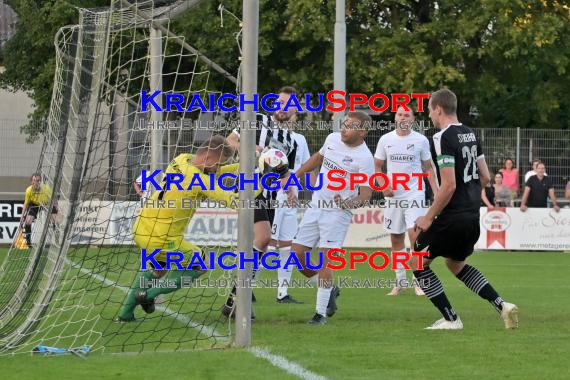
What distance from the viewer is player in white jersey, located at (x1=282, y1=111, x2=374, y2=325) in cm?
1014

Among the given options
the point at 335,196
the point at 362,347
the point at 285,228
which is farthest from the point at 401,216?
the point at 362,347

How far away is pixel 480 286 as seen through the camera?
9.55 meters

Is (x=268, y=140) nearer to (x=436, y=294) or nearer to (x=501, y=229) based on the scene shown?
(x=436, y=294)

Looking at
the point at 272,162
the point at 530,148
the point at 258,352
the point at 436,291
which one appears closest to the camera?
the point at 258,352

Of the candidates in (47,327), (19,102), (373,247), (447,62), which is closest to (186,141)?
(47,327)

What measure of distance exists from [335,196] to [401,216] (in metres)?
3.11

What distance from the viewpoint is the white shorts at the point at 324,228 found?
10125mm

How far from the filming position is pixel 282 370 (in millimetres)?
7250

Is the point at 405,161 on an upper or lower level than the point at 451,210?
upper

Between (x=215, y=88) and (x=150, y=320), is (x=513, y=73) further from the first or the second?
(x=150, y=320)

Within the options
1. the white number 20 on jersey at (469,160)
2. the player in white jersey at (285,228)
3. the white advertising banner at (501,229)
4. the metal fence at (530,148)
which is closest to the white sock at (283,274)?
the player in white jersey at (285,228)

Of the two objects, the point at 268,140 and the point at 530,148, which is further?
the point at 530,148

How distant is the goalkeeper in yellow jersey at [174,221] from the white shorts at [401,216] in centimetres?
385

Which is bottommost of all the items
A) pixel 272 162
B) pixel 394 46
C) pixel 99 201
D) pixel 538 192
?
pixel 99 201
